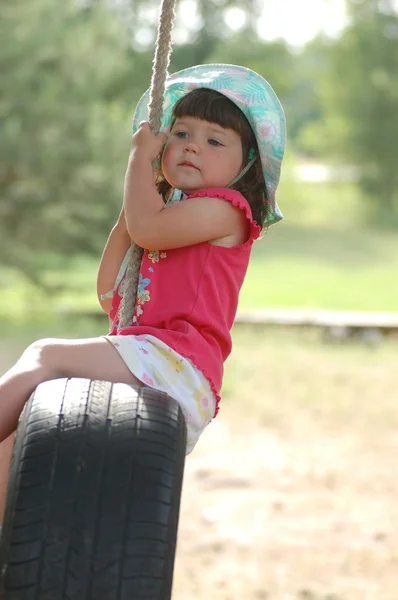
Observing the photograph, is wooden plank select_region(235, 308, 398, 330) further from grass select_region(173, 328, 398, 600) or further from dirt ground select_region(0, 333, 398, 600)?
dirt ground select_region(0, 333, 398, 600)

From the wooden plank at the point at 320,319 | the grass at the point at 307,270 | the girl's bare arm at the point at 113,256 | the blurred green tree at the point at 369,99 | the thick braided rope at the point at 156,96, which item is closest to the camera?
the thick braided rope at the point at 156,96

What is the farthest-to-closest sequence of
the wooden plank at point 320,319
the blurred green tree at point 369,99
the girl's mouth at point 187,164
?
the blurred green tree at point 369,99 < the wooden plank at point 320,319 < the girl's mouth at point 187,164

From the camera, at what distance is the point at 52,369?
2.29 metres

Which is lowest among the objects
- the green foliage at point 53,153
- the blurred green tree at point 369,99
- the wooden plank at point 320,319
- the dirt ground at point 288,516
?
the dirt ground at point 288,516

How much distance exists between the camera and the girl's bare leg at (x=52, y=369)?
2258mm

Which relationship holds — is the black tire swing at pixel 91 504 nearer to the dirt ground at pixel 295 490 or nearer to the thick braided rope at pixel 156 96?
the thick braided rope at pixel 156 96

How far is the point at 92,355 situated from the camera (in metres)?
2.32

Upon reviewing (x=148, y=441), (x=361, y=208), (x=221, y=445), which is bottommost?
(x=148, y=441)

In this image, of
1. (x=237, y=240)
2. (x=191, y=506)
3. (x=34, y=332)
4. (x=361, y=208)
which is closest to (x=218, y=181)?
(x=237, y=240)

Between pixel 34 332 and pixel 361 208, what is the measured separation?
20.1 meters

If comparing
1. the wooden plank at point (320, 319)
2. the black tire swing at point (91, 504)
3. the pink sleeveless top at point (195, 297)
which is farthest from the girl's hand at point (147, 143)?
the wooden plank at point (320, 319)

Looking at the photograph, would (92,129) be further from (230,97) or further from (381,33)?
(381,33)

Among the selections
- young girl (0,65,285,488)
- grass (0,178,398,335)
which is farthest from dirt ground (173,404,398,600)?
grass (0,178,398,335)

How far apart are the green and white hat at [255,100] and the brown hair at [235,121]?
0.02 meters
